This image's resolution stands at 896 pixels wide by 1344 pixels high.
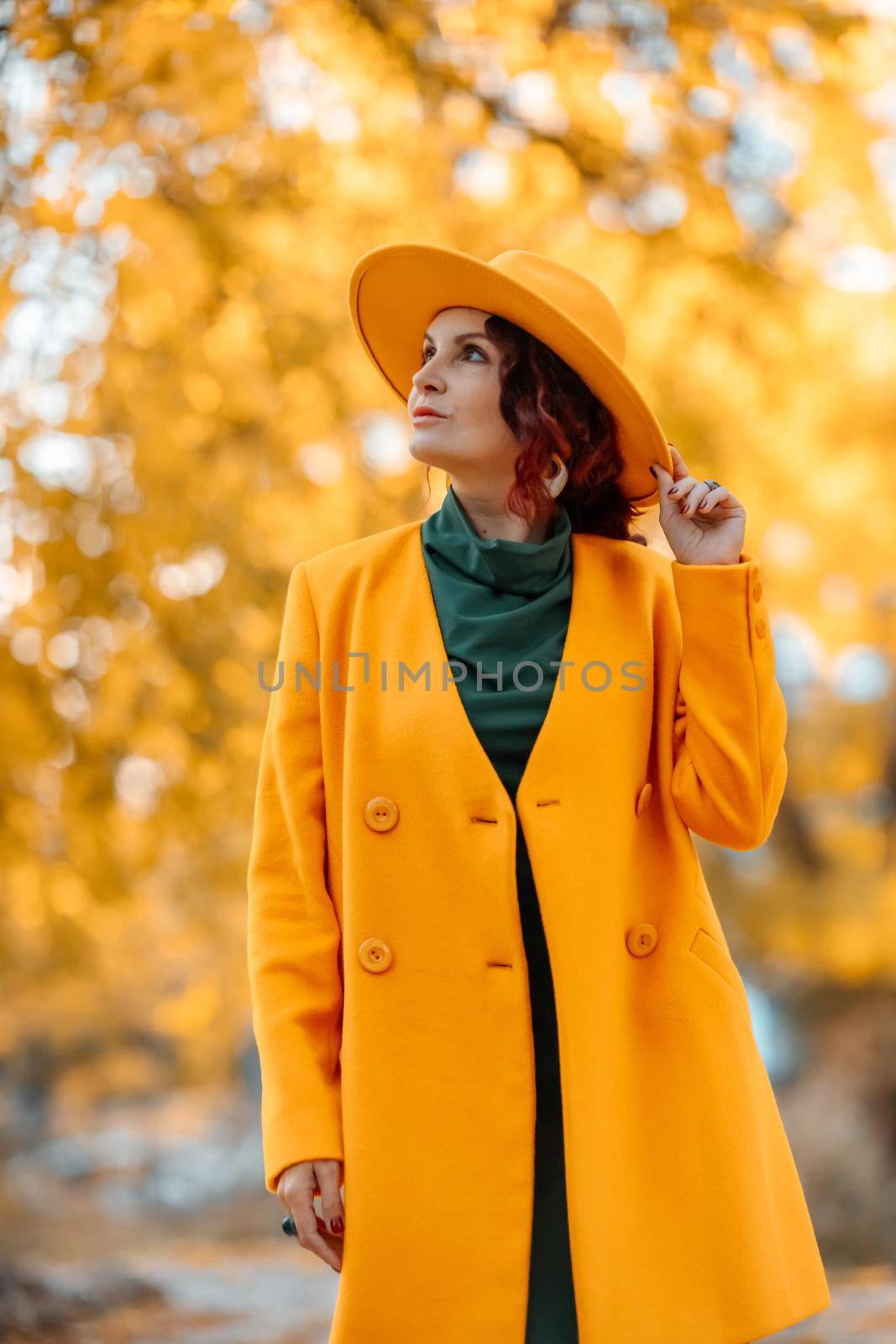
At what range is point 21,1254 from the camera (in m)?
7.93

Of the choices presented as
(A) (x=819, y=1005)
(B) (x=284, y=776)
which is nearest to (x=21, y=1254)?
(A) (x=819, y=1005)

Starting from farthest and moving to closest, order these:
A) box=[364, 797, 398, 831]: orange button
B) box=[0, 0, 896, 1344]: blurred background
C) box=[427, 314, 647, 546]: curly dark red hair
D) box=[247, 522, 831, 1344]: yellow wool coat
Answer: box=[0, 0, 896, 1344]: blurred background → box=[427, 314, 647, 546]: curly dark red hair → box=[364, 797, 398, 831]: orange button → box=[247, 522, 831, 1344]: yellow wool coat

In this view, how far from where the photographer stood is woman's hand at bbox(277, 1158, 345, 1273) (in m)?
1.52

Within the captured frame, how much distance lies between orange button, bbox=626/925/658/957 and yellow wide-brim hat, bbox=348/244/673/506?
597 millimetres

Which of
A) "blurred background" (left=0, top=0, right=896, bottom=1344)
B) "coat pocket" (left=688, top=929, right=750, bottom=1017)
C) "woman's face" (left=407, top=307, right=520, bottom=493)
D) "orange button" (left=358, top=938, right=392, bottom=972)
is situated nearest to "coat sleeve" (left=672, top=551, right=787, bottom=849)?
"coat pocket" (left=688, top=929, right=750, bottom=1017)

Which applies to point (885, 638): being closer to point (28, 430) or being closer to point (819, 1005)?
point (819, 1005)

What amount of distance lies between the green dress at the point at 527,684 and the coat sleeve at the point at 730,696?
0.57 feet

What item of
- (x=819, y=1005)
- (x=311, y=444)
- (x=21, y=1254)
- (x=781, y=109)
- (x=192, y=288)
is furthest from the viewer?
(x=819, y=1005)

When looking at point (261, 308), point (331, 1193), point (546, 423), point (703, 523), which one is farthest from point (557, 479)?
point (261, 308)

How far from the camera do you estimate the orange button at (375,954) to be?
5.18ft

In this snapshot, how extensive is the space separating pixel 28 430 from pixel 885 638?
4.73 metres

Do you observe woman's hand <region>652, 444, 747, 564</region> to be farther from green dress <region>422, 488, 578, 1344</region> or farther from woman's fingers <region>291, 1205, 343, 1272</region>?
woman's fingers <region>291, 1205, 343, 1272</region>

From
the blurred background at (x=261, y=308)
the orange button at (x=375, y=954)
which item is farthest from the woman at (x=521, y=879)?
the blurred background at (x=261, y=308)

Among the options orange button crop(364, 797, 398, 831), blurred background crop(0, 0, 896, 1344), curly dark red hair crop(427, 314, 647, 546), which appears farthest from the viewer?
blurred background crop(0, 0, 896, 1344)
